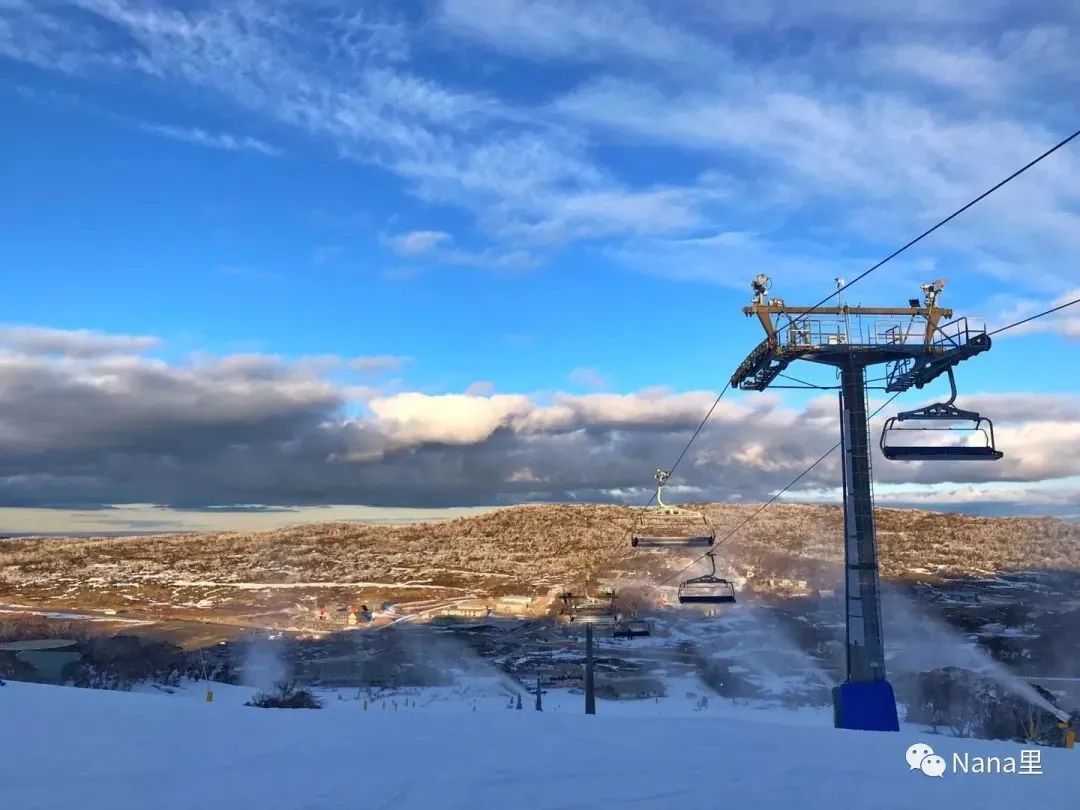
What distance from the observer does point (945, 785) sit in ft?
22.5

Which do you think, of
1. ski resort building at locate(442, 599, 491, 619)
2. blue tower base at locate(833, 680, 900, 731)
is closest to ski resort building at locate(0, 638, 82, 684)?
blue tower base at locate(833, 680, 900, 731)

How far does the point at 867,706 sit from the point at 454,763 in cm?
1542

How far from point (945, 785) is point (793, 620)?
45.0 metres

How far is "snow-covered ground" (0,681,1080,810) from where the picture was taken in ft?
20.8

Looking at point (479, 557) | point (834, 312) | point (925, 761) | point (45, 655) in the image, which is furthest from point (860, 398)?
point (479, 557)

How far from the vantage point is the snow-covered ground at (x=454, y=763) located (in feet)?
20.8

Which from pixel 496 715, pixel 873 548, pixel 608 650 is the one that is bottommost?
pixel 608 650

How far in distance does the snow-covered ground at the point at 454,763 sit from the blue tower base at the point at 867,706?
1118 centimetres

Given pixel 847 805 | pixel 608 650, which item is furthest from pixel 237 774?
pixel 608 650

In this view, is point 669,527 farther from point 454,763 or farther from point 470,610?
point 470,610

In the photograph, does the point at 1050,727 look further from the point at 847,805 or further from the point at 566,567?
the point at 566,567

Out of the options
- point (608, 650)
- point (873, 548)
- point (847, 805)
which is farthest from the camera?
point (608, 650)

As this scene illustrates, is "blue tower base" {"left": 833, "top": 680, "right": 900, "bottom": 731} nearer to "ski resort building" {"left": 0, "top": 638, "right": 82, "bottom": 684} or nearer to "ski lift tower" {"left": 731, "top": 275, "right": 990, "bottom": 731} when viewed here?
"ski lift tower" {"left": 731, "top": 275, "right": 990, "bottom": 731}

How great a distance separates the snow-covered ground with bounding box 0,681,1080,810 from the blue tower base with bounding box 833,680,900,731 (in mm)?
11176
